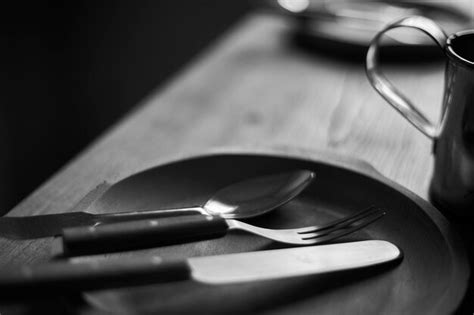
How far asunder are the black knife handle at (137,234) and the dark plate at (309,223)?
20mm

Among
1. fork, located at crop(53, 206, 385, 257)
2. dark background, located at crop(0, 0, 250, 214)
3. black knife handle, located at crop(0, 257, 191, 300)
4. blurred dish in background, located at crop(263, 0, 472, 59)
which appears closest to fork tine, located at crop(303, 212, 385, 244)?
fork, located at crop(53, 206, 385, 257)

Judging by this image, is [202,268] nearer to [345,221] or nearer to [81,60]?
[345,221]

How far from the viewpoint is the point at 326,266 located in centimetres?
35

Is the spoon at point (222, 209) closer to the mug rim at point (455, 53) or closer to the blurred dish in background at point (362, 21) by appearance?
the mug rim at point (455, 53)

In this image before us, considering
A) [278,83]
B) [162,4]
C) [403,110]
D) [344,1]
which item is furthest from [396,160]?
[162,4]

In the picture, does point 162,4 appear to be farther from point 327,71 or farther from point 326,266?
point 326,266

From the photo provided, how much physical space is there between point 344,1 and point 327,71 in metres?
0.23

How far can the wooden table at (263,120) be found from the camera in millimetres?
515

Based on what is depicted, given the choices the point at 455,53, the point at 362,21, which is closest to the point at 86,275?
the point at 455,53

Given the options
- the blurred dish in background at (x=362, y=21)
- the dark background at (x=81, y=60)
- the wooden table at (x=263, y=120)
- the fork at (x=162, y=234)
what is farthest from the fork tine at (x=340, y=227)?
the dark background at (x=81, y=60)

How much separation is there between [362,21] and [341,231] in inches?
21.1

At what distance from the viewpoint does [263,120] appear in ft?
2.11

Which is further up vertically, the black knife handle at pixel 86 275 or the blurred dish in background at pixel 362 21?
the blurred dish in background at pixel 362 21

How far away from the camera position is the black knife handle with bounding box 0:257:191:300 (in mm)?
289
